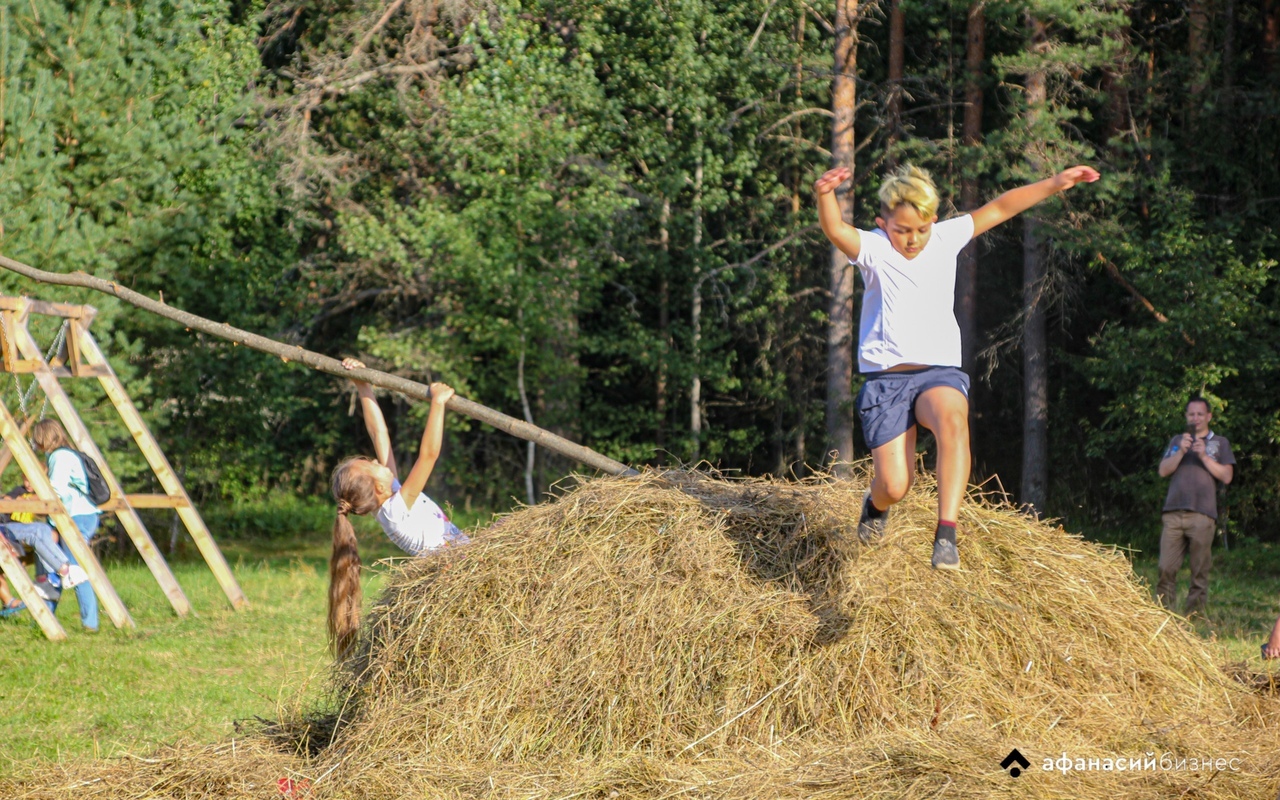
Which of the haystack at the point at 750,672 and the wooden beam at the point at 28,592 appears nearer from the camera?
the haystack at the point at 750,672

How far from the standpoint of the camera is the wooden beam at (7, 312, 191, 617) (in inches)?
389

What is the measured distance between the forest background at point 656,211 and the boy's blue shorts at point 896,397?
9996mm

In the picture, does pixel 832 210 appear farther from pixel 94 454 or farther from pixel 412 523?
pixel 94 454

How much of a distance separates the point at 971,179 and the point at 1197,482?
747cm

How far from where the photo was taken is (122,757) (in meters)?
5.51

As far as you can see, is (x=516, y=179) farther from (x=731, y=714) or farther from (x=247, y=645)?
(x=731, y=714)

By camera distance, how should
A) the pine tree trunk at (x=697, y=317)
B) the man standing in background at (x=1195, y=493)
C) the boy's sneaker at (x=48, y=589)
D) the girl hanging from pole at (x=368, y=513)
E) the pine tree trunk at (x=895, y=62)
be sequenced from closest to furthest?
Answer: the girl hanging from pole at (x=368, y=513)
the man standing in background at (x=1195, y=493)
the boy's sneaker at (x=48, y=589)
the pine tree trunk at (x=895, y=62)
the pine tree trunk at (x=697, y=317)

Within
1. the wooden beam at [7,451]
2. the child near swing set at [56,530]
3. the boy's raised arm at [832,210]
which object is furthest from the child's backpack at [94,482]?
the boy's raised arm at [832,210]

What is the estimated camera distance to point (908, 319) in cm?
527

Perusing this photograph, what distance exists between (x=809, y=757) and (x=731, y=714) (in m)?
0.35

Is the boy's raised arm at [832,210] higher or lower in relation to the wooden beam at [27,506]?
higher

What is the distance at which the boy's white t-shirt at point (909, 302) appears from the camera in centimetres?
527

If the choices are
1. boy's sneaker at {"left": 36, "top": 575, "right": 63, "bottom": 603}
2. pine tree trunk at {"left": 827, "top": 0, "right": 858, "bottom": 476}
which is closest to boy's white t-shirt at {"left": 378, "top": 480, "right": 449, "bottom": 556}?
boy's sneaker at {"left": 36, "top": 575, "right": 63, "bottom": 603}

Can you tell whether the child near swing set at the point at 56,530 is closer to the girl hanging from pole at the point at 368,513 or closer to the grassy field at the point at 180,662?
the grassy field at the point at 180,662
